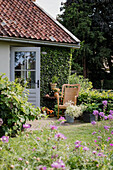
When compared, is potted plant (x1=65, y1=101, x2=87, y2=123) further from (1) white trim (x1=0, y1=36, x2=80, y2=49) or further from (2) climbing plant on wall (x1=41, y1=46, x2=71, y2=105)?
(1) white trim (x1=0, y1=36, x2=80, y2=49)

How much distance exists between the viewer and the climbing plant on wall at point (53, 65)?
8554 mm

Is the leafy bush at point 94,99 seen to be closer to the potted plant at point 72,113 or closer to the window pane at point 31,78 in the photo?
the potted plant at point 72,113

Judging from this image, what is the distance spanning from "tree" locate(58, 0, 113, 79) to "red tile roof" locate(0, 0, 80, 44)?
9063 mm

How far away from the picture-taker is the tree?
1898 cm

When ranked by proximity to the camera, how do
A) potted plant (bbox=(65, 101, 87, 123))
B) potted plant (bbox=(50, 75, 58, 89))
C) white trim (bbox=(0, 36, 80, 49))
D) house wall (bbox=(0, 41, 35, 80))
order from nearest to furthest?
potted plant (bbox=(65, 101, 87, 123)) → white trim (bbox=(0, 36, 80, 49)) → house wall (bbox=(0, 41, 35, 80)) → potted plant (bbox=(50, 75, 58, 89))

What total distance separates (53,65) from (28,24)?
6.39 ft

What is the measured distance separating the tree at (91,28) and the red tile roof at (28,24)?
9.06 m

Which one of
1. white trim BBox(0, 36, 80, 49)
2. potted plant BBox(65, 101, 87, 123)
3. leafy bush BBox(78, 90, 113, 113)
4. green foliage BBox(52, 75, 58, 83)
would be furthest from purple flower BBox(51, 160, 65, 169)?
green foliage BBox(52, 75, 58, 83)

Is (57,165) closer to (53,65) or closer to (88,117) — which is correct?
(88,117)

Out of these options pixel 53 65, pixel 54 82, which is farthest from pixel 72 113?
pixel 53 65

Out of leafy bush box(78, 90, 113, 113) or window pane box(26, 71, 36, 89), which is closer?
leafy bush box(78, 90, 113, 113)

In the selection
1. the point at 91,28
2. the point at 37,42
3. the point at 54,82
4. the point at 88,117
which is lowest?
the point at 88,117

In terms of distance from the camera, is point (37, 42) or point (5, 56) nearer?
point (5, 56)

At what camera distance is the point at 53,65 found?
874cm
